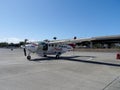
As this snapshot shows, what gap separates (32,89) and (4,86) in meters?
1.31

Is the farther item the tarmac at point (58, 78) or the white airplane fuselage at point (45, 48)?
the white airplane fuselage at point (45, 48)

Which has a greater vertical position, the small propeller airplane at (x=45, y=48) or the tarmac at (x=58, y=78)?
the small propeller airplane at (x=45, y=48)

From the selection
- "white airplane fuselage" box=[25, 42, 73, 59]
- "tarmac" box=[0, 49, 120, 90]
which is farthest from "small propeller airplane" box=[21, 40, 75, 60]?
"tarmac" box=[0, 49, 120, 90]

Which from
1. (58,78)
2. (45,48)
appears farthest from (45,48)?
(58,78)

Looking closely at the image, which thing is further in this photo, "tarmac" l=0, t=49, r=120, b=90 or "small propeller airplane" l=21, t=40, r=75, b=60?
"small propeller airplane" l=21, t=40, r=75, b=60

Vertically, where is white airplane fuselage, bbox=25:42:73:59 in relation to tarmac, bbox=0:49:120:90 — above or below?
above

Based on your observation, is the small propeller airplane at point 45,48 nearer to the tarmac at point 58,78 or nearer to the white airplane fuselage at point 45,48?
the white airplane fuselage at point 45,48

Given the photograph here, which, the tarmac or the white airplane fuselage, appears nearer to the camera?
the tarmac

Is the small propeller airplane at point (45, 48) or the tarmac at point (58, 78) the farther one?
the small propeller airplane at point (45, 48)

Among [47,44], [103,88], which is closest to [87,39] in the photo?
[47,44]

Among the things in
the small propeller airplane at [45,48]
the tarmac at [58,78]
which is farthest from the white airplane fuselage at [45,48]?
the tarmac at [58,78]

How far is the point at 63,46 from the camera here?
27.6 meters

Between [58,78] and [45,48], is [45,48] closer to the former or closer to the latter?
[45,48]

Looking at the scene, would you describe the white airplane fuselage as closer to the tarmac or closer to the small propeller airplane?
the small propeller airplane
